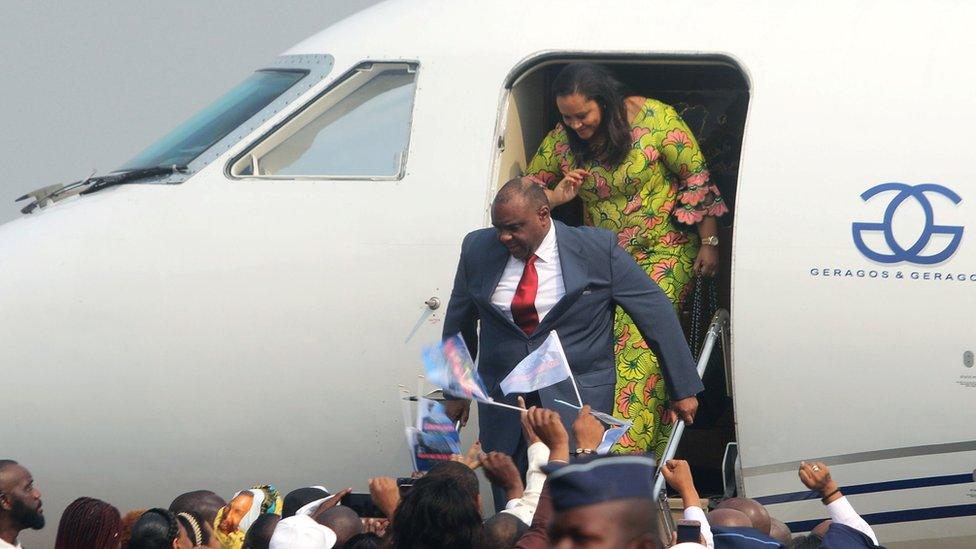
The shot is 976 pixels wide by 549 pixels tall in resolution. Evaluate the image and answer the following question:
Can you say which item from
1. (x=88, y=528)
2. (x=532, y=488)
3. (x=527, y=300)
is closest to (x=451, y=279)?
(x=527, y=300)

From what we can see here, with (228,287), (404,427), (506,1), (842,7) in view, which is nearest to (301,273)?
(228,287)

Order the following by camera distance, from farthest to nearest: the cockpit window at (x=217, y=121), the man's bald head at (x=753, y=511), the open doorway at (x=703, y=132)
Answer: the open doorway at (x=703, y=132), the cockpit window at (x=217, y=121), the man's bald head at (x=753, y=511)

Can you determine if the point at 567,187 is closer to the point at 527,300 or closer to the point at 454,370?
the point at 527,300

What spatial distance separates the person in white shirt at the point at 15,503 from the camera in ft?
20.1

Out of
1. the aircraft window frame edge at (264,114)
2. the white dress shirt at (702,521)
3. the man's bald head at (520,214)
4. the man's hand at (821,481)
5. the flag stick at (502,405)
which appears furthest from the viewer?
the aircraft window frame edge at (264,114)

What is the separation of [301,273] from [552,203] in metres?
1.35

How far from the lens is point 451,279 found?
7762 mm

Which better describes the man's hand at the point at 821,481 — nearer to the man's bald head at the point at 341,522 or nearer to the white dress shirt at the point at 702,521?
the white dress shirt at the point at 702,521

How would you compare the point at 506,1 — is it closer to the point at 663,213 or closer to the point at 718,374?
the point at 663,213

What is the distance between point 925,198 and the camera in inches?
290

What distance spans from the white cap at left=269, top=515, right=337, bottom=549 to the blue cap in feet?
7.18

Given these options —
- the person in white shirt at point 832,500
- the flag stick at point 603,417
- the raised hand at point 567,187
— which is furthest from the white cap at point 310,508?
the raised hand at point 567,187

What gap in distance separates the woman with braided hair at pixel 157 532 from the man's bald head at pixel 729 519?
2.05 m

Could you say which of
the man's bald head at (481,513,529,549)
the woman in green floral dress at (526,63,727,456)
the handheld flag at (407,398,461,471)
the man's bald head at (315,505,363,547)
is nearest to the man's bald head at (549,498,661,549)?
the man's bald head at (481,513,529,549)
